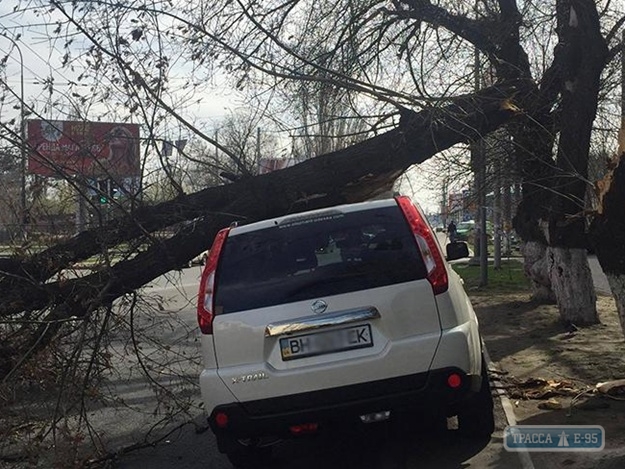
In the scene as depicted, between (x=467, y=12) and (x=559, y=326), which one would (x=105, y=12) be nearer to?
(x=467, y=12)

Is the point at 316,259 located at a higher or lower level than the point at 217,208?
lower

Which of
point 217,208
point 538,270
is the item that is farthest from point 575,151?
point 217,208

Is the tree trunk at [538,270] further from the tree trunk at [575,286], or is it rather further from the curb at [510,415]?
the curb at [510,415]

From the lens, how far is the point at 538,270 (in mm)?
12461

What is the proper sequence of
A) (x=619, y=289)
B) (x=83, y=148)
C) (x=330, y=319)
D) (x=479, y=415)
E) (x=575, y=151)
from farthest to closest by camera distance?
(x=575, y=151)
(x=83, y=148)
(x=619, y=289)
(x=479, y=415)
(x=330, y=319)

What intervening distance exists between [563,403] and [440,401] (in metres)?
2.39

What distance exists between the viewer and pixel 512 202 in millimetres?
16516

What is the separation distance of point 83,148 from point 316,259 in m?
3.08

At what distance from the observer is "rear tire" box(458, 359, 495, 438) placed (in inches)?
205

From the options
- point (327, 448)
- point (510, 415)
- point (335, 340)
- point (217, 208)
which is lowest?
point (327, 448)

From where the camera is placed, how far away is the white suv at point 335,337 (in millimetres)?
4520

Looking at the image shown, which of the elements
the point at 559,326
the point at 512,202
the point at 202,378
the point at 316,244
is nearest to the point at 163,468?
the point at 202,378

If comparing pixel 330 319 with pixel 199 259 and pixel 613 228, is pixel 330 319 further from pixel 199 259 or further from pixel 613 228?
pixel 199 259

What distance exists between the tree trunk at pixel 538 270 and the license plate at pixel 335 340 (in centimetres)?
788
